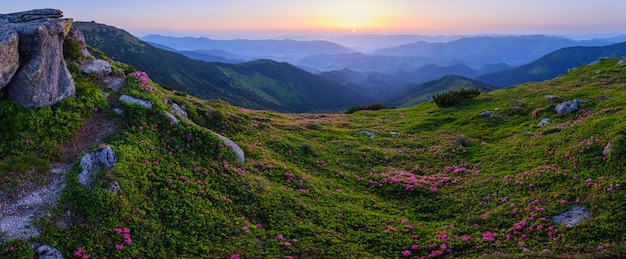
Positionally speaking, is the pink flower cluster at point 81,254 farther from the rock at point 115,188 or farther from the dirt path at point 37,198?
the rock at point 115,188

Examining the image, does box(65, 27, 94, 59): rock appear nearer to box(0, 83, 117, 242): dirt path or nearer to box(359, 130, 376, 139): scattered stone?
box(0, 83, 117, 242): dirt path

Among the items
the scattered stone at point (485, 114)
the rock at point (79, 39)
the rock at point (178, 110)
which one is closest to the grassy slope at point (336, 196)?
the rock at point (178, 110)

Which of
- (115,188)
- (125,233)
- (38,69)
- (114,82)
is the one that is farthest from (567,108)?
(38,69)

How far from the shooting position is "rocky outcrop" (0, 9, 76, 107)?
17.4 metres

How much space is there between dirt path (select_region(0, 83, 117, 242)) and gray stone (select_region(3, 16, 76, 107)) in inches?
108

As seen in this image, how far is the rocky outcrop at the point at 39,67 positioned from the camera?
57.0ft

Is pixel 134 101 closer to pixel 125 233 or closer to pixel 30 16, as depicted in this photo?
pixel 30 16

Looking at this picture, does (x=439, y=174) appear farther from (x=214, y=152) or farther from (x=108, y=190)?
(x=108, y=190)

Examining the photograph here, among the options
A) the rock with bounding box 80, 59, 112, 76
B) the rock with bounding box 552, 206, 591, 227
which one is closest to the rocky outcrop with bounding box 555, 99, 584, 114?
the rock with bounding box 552, 206, 591, 227

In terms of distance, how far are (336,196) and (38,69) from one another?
1815cm

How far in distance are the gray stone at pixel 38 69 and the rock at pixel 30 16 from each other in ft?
6.91

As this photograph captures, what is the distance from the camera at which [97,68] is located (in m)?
23.6

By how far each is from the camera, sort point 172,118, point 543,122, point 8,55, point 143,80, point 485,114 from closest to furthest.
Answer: point 8,55 → point 172,118 → point 143,80 → point 543,122 → point 485,114

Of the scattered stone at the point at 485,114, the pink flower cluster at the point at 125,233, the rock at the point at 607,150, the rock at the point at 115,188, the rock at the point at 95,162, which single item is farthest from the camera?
the scattered stone at the point at 485,114
